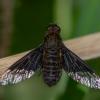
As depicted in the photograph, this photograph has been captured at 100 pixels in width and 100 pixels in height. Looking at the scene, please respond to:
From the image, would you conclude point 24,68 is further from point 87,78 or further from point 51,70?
point 87,78

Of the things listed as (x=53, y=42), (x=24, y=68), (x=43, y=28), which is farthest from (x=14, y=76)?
(x=43, y=28)

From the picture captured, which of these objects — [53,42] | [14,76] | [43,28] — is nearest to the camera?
[14,76]

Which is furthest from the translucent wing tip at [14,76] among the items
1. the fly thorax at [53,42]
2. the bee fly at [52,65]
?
the fly thorax at [53,42]

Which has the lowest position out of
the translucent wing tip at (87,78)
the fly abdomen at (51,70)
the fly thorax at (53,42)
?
the translucent wing tip at (87,78)

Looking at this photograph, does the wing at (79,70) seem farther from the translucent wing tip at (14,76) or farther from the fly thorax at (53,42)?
the translucent wing tip at (14,76)

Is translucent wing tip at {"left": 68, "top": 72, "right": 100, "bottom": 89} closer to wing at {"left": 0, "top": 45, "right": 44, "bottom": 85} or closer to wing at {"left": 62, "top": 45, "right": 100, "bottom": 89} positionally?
wing at {"left": 62, "top": 45, "right": 100, "bottom": 89}
